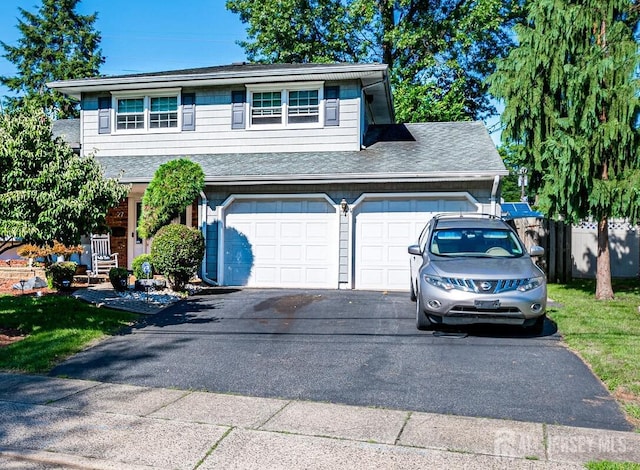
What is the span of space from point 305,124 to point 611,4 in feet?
25.1

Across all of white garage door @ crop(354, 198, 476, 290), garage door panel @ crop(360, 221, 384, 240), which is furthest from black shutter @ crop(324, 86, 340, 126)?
garage door panel @ crop(360, 221, 384, 240)

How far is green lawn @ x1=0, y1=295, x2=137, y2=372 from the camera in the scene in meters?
7.02

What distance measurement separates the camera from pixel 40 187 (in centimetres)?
786

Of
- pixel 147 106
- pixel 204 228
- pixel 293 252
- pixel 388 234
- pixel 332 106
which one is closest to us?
pixel 388 234

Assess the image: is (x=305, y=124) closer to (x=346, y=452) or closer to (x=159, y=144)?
(x=159, y=144)

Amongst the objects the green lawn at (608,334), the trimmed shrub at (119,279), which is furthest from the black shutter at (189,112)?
the green lawn at (608,334)

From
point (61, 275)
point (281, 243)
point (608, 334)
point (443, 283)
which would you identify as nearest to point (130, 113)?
point (61, 275)

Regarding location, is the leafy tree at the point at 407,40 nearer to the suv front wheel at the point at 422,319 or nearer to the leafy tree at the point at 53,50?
the leafy tree at the point at 53,50

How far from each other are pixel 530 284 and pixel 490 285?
60 cm

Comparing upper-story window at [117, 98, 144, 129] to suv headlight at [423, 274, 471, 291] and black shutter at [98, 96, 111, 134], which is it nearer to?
black shutter at [98, 96, 111, 134]

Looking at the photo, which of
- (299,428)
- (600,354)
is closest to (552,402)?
(600,354)

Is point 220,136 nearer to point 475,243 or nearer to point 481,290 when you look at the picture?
point 475,243

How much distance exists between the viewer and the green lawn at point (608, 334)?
5.82 m

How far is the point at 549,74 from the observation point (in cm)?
1195
